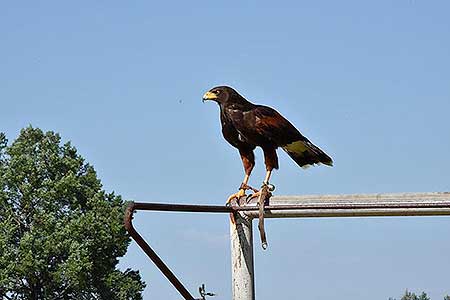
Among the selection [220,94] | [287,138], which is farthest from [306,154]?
[220,94]

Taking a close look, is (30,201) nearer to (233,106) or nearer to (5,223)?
(5,223)

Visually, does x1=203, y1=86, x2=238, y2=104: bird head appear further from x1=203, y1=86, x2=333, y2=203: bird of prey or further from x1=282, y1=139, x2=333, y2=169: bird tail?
x1=282, y1=139, x2=333, y2=169: bird tail

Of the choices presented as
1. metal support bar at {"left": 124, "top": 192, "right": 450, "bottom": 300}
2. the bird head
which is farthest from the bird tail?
metal support bar at {"left": 124, "top": 192, "right": 450, "bottom": 300}

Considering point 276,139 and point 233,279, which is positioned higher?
point 276,139

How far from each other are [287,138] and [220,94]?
37cm

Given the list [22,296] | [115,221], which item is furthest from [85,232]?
[22,296]

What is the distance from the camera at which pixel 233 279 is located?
12.1 ft

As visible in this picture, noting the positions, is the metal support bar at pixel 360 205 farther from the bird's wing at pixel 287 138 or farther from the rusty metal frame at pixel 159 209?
the bird's wing at pixel 287 138

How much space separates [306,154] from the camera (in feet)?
14.4

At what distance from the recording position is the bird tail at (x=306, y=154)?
14.4 ft

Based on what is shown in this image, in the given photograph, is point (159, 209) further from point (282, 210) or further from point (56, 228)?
point (56, 228)

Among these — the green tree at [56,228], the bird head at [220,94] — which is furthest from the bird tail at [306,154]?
the green tree at [56,228]

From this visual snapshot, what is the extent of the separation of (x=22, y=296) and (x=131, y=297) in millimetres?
4636

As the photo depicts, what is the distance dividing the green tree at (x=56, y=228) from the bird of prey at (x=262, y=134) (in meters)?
36.6
